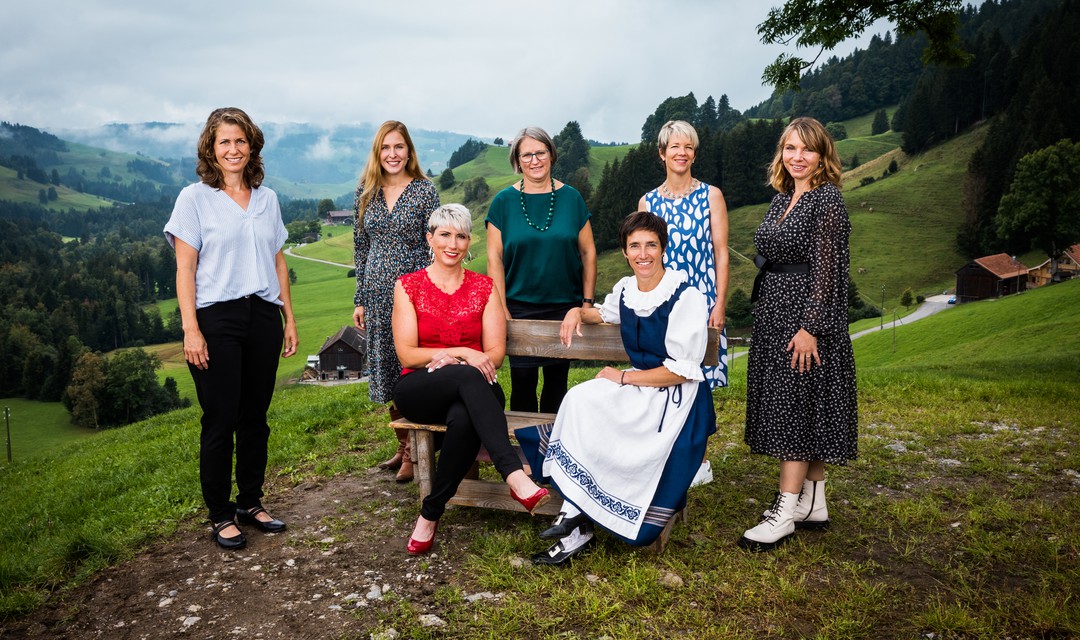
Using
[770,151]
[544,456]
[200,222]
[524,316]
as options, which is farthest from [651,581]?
[770,151]

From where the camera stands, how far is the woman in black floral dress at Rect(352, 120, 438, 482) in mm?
5660

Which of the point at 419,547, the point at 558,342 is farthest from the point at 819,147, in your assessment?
the point at 419,547

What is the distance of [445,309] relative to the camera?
5.11 m

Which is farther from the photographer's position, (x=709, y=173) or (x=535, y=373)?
(x=709, y=173)

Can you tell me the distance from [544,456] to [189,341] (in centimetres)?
253

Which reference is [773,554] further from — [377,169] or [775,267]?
[377,169]

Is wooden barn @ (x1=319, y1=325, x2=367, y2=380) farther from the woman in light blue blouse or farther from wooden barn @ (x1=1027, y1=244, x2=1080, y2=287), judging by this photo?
the woman in light blue blouse

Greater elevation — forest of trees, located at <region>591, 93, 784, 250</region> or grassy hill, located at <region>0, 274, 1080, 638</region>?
forest of trees, located at <region>591, 93, 784, 250</region>

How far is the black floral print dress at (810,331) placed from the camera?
4473mm

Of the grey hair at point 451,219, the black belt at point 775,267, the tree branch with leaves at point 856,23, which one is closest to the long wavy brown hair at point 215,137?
the grey hair at point 451,219

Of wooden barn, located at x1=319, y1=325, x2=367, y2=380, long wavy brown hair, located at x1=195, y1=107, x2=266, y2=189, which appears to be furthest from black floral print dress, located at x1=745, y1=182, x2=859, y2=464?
wooden barn, located at x1=319, y1=325, x2=367, y2=380

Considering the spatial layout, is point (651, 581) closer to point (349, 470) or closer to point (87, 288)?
point (349, 470)

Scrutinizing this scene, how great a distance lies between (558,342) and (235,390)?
7.77 ft

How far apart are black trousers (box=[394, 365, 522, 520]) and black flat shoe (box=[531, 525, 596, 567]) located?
59cm
